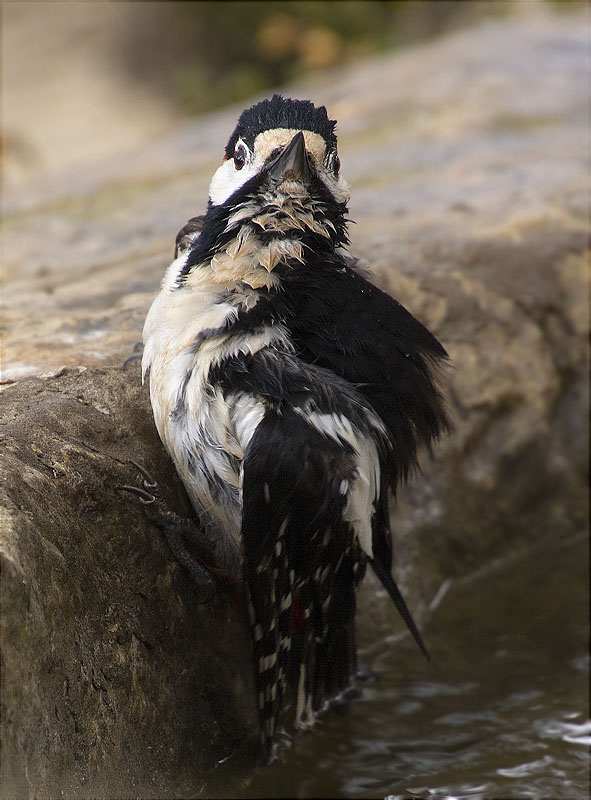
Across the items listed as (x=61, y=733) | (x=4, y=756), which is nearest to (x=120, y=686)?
(x=61, y=733)

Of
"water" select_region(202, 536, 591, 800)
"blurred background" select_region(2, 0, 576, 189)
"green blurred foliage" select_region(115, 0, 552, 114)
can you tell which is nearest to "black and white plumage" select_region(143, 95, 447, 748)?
"water" select_region(202, 536, 591, 800)

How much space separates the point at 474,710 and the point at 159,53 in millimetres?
8524

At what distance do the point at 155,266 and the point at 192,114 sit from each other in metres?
6.06

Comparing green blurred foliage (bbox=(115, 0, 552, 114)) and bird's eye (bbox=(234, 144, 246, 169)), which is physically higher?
green blurred foliage (bbox=(115, 0, 552, 114))

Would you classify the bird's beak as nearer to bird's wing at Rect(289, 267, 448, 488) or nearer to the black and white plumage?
the black and white plumage

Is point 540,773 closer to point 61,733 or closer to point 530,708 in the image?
point 530,708

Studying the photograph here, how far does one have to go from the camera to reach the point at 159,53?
9.92 metres

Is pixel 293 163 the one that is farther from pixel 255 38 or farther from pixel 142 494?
pixel 255 38

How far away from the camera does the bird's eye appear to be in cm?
230

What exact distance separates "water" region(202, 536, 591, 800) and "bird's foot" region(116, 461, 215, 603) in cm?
50

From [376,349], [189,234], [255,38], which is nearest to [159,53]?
[255,38]

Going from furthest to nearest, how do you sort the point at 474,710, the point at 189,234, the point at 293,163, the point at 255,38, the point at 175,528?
the point at 255,38
the point at 474,710
the point at 189,234
the point at 175,528
the point at 293,163

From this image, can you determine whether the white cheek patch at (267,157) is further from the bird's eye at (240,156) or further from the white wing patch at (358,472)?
the white wing patch at (358,472)

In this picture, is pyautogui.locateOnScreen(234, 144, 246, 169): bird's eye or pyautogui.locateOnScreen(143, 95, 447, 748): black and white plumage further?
pyautogui.locateOnScreen(234, 144, 246, 169): bird's eye
